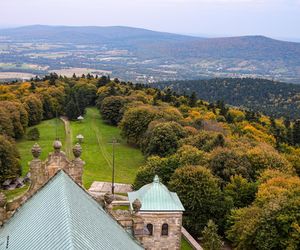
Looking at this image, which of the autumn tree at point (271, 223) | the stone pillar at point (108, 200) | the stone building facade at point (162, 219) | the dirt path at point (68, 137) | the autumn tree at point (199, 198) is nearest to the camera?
the stone pillar at point (108, 200)

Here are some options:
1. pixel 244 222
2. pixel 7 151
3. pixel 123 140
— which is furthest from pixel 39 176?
pixel 123 140

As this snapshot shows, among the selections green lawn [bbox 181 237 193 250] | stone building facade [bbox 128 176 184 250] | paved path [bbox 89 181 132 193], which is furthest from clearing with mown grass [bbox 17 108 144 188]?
stone building facade [bbox 128 176 184 250]

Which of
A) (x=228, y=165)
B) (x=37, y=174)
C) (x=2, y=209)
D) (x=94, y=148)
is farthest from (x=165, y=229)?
(x=94, y=148)

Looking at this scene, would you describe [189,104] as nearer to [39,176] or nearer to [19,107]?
[19,107]

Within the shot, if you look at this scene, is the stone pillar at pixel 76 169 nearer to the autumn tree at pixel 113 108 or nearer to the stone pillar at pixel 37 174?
the stone pillar at pixel 37 174

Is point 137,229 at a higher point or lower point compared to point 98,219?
lower

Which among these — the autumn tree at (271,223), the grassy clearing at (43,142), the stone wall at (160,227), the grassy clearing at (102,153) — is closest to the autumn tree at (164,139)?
the grassy clearing at (102,153)
